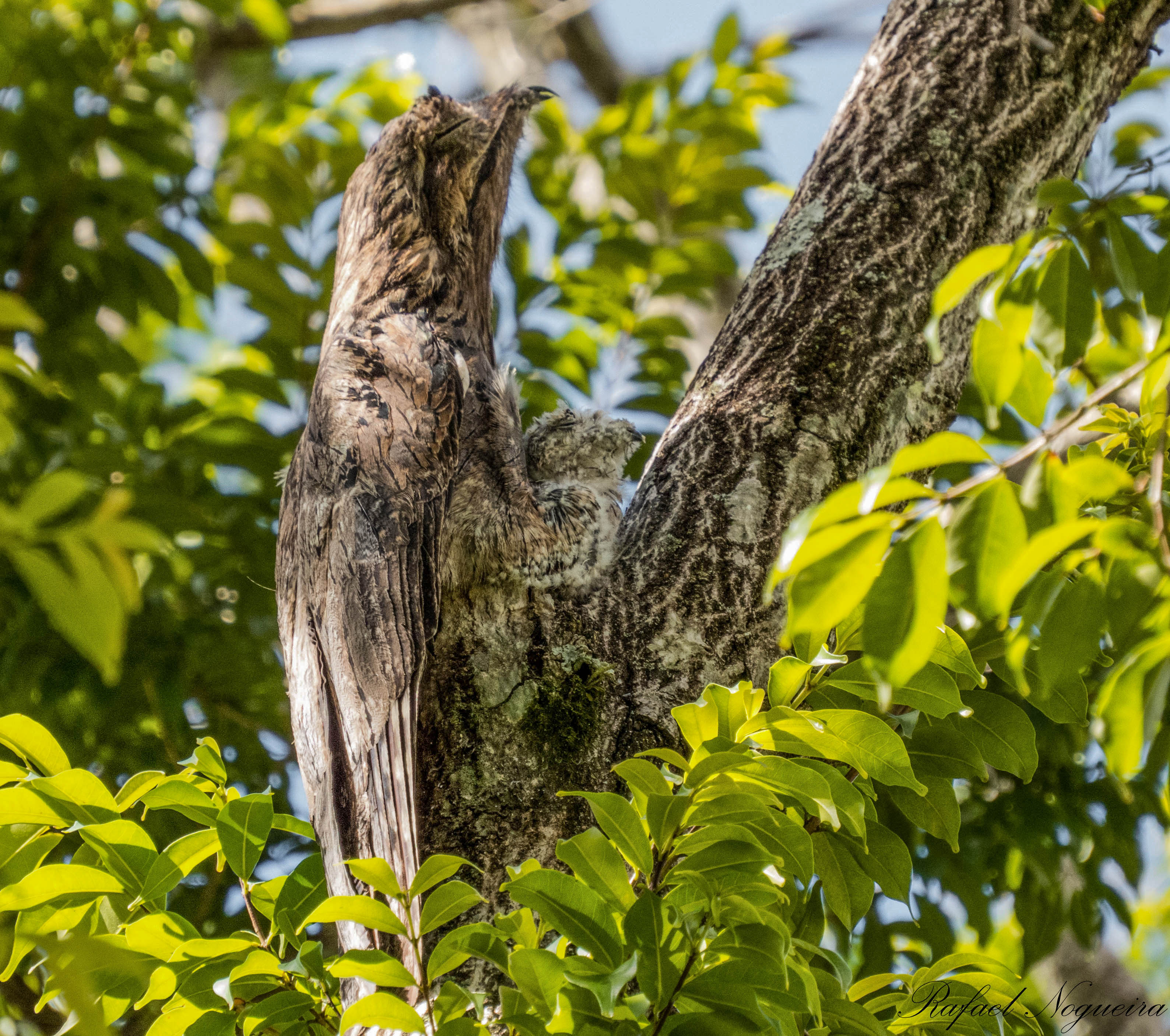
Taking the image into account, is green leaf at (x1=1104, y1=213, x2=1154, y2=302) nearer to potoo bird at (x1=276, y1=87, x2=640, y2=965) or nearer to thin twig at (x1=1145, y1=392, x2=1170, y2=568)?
thin twig at (x1=1145, y1=392, x2=1170, y2=568)

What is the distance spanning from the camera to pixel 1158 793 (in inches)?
97.2

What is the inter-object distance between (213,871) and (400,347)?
1.61 m

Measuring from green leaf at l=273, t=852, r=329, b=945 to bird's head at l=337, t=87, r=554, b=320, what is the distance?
3.84 feet

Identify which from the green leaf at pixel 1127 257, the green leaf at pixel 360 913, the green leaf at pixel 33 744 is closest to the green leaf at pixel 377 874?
the green leaf at pixel 360 913

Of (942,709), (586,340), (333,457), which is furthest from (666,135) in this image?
(942,709)

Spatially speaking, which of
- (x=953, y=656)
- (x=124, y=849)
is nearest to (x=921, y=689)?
(x=953, y=656)

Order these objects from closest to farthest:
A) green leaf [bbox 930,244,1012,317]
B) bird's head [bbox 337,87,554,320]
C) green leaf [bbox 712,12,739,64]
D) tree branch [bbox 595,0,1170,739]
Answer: green leaf [bbox 930,244,1012,317]
tree branch [bbox 595,0,1170,739]
bird's head [bbox 337,87,554,320]
green leaf [bbox 712,12,739,64]

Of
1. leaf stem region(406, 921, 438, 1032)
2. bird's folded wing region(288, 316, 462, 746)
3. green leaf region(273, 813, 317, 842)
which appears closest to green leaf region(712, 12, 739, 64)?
bird's folded wing region(288, 316, 462, 746)

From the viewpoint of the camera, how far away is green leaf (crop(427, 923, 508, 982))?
3.60 feet

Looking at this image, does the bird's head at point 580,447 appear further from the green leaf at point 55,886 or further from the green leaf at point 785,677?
the green leaf at point 55,886

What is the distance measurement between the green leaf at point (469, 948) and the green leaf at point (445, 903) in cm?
2

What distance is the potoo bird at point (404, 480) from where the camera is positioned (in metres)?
1.52

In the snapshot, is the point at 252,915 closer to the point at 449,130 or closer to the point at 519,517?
the point at 519,517

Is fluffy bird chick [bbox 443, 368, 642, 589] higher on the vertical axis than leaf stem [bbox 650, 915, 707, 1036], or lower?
higher
